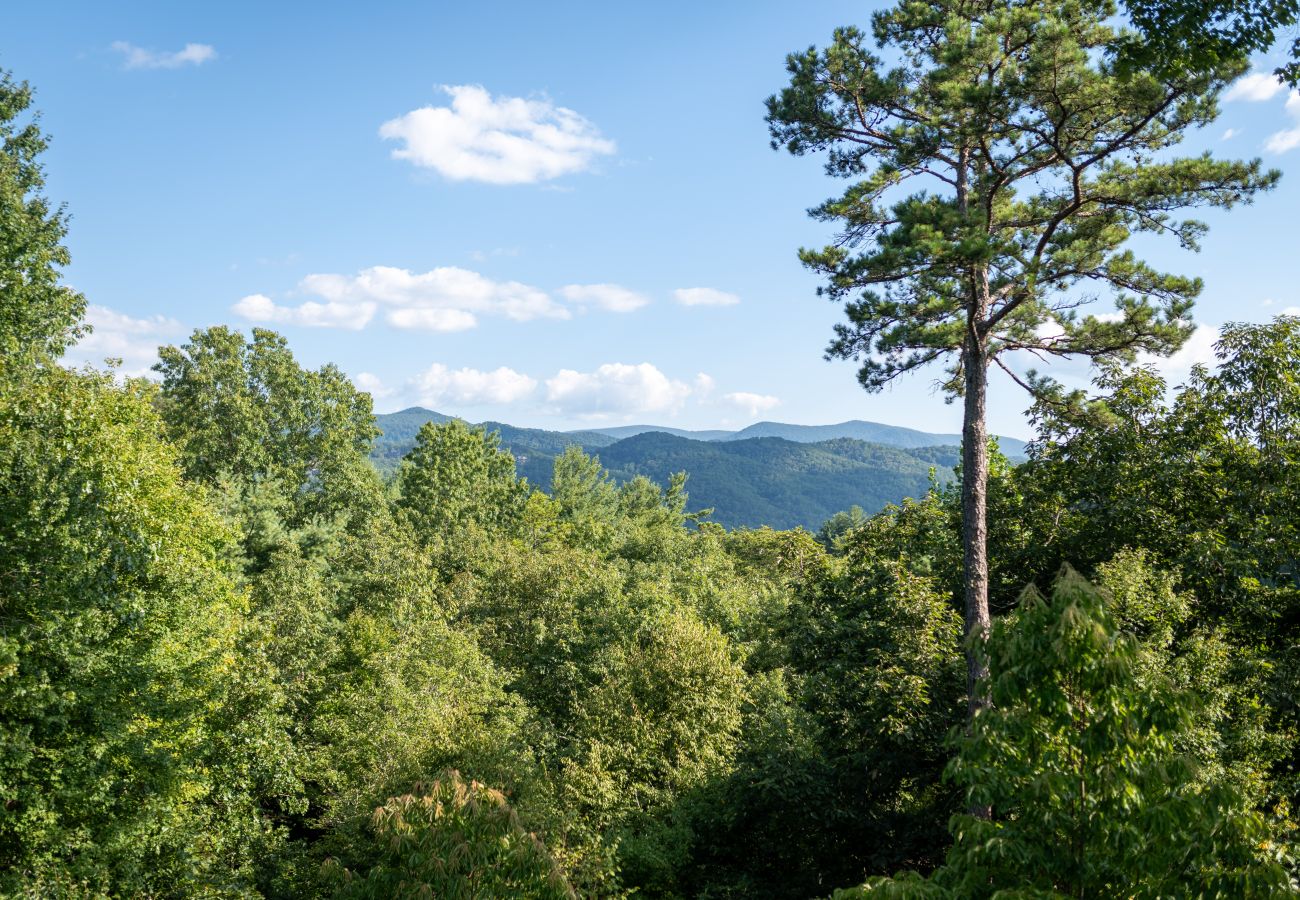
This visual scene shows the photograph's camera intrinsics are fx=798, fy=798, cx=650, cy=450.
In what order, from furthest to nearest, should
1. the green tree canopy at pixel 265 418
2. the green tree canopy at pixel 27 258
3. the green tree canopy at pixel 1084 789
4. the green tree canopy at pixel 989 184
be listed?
the green tree canopy at pixel 265 418, the green tree canopy at pixel 27 258, the green tree canopy at pixel 989 184, the green tree canopy at pixel 1084 789

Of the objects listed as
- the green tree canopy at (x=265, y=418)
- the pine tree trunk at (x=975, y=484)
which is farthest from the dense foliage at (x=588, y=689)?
the green tree canopy at (x=265, y=418)

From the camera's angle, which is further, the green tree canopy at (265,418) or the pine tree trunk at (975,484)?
the green tree canopy at (265,418)

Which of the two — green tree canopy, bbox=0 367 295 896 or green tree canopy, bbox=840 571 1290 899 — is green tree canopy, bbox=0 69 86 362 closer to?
green tree canopy, bbox=0 367 295 896

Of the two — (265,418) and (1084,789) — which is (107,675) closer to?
(1084,789)

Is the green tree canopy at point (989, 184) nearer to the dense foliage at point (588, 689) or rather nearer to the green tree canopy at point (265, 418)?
the dense foliage at point (588, 689)

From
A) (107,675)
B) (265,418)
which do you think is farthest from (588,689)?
(265,418)

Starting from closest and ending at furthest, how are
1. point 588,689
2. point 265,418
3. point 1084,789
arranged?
point 1084,789 → point 588,689 → point 265,418

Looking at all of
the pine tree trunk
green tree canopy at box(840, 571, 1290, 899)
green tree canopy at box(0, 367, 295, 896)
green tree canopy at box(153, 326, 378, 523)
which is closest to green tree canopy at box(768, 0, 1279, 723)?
the pine tree trunk

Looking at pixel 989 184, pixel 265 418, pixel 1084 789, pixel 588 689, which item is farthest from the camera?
pixel 265 418

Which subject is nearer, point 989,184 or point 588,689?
point 989,184

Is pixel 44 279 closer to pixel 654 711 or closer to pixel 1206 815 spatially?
pixel 654 711

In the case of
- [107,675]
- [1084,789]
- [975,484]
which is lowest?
[107,675]

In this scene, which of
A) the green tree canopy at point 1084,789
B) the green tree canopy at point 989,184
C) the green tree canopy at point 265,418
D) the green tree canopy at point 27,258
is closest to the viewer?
the green tree canopy at point 1084,789

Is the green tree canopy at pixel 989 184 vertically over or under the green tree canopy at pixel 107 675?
over
